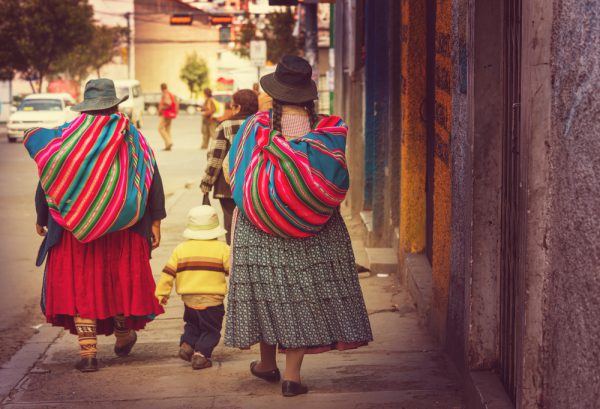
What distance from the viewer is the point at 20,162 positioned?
86.3 ft

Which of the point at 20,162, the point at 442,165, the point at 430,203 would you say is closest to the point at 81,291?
the point at 442,165

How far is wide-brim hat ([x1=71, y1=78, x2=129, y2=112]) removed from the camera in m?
6.65

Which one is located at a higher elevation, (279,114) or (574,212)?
(279,114)

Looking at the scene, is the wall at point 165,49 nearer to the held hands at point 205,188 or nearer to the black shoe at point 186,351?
the held hands at point 205,188

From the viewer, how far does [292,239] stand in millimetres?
5777

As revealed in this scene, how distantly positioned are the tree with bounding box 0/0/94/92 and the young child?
175ft

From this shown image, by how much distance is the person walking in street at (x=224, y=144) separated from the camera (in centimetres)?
860

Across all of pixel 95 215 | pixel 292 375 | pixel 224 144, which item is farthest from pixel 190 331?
pixel 224 144

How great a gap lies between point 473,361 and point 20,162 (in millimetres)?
22085

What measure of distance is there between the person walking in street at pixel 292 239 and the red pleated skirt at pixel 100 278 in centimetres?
96

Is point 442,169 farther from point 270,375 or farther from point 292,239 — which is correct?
point 270,375

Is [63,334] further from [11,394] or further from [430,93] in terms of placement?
[430,93]

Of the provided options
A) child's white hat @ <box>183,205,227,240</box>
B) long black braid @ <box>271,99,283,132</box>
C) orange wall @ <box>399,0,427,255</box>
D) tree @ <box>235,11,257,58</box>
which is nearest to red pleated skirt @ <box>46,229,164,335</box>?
child's white hat @ <box>183,205,227,240</box>

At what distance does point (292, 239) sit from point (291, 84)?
Answer: 0.78 metres
